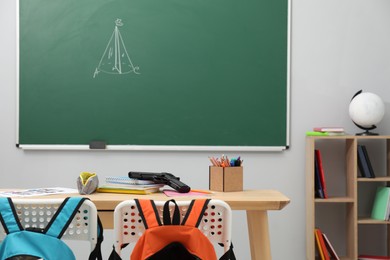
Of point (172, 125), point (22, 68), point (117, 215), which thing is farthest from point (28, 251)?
point (22, 68)

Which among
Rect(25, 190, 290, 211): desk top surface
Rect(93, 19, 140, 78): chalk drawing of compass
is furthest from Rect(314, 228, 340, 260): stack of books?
Rect(93, 19, 140, 78): chalk drawing of compass

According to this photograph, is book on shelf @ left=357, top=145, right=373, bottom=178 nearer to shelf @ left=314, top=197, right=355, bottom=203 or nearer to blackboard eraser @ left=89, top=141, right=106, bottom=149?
shelf @ left=314, top=197, right=355, bottom=203

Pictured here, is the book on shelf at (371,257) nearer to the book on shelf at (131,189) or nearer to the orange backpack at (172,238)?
the book on shelf at (131,189)

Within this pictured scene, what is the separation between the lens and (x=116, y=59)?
430 centimetres

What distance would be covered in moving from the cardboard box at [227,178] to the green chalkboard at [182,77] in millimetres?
1447

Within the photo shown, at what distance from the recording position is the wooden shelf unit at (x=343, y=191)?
401 cm

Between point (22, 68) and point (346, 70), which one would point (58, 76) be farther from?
point (346, 70)

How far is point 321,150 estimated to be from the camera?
170 inches

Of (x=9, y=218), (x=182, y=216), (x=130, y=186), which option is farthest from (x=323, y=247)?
(x=9, y=218)

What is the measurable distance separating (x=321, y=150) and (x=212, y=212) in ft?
8.18

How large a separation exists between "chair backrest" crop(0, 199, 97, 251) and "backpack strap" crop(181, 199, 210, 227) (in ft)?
1.17

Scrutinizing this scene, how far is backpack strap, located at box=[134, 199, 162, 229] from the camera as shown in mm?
1899

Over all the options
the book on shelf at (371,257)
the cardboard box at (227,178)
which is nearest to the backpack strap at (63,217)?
the cardboard box at (227,178)

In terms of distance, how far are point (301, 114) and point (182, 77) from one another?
0.96 meters
